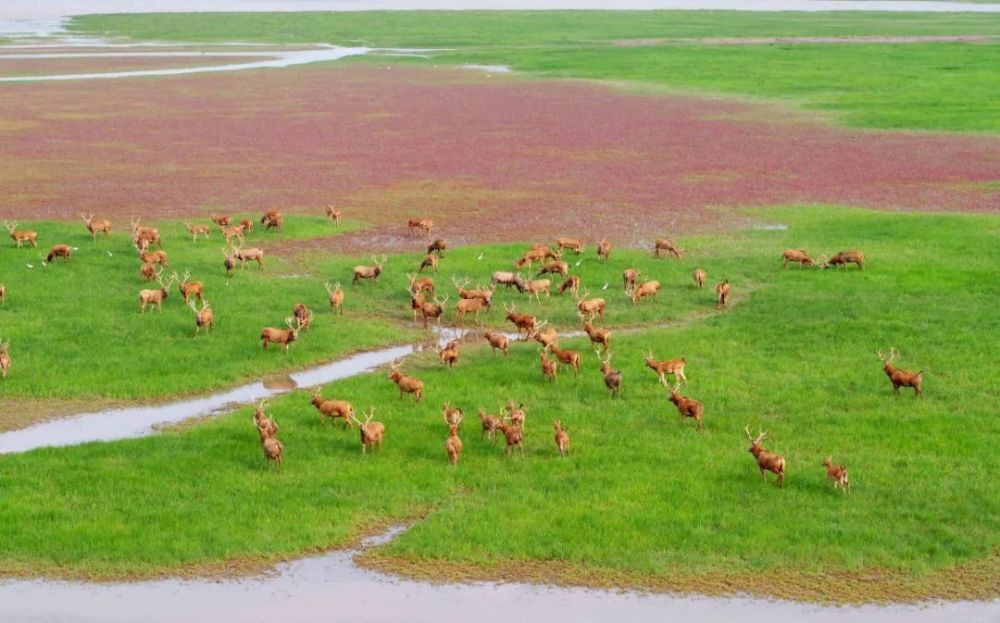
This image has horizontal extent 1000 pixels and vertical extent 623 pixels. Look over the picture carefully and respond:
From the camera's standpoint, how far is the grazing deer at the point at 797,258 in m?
34.6

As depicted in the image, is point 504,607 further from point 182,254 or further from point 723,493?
point 182,254

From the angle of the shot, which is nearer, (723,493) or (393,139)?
(723,493)

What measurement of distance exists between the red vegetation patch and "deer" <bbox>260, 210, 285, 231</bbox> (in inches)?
134

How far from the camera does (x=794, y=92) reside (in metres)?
79.8

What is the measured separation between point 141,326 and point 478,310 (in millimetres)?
7199

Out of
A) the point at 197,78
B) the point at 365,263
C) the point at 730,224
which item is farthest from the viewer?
the point at 197,78

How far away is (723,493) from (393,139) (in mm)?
44949

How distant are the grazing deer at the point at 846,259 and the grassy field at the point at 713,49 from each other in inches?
1238

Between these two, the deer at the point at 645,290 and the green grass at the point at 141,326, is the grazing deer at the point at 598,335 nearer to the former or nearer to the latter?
the deer at the point at 645,290

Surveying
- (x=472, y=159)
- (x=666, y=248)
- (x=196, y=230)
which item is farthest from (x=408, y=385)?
(x=472, y=159)

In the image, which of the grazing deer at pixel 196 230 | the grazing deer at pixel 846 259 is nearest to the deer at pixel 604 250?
the grazing deer at pixel 846 259

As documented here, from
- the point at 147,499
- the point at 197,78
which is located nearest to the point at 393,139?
the point at 197,78

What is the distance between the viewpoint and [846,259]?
34312 millimetres

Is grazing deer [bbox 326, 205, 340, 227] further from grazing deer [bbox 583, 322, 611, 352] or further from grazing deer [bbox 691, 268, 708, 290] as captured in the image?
grazing deer [bbox 583, 322, 611, 352]
